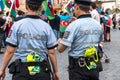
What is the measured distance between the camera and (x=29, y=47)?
5383 mm

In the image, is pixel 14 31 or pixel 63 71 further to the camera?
pixel 63 71

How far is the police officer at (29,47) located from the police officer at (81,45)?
0.41 meters

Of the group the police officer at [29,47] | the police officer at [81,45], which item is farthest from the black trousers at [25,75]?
the police officer at [81,45]

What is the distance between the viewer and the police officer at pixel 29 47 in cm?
535

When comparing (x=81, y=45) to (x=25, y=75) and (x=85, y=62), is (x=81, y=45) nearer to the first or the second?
(x=85, y=62)

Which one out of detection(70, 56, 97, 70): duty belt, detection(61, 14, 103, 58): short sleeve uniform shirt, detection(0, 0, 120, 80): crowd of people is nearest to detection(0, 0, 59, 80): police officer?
detection(0, 0, 120, 80): crowd of people

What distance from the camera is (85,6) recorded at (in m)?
5.81

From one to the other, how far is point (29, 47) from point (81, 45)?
75 centimetres

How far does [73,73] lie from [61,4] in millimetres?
63192

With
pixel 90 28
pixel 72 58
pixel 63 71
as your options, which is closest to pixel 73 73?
pixel 72 58

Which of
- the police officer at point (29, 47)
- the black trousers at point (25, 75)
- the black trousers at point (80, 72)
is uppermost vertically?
the police officer at point (29, 47)

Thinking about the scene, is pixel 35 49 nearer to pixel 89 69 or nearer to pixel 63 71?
pixel 89 69

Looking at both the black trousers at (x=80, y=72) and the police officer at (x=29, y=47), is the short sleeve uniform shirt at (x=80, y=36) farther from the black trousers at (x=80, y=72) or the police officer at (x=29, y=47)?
the police officer at (x=29, y=47)

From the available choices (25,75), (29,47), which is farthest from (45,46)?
(25,75)
